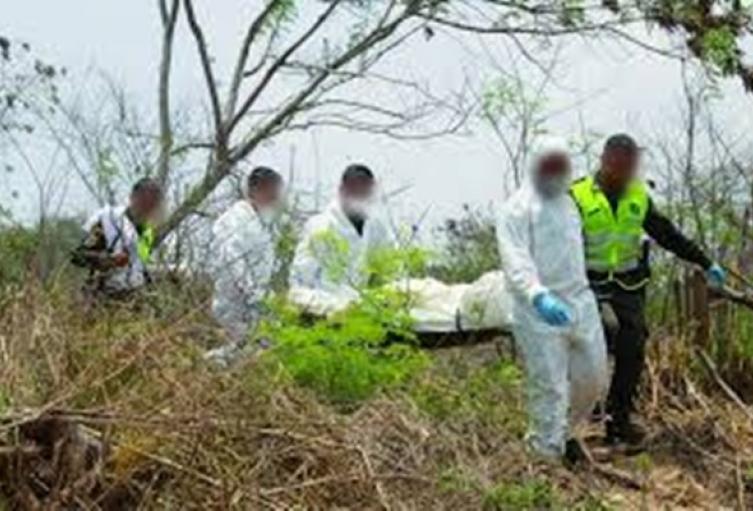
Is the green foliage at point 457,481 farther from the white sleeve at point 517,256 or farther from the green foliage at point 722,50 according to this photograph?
the green foliage at point 722,50

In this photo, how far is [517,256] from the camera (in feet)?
27.0

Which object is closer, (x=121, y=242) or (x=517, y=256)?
(x=517, y=256)

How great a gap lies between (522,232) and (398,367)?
33.0 inches

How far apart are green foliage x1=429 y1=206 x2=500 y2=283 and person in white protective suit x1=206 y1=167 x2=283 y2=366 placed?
3661 millimetres

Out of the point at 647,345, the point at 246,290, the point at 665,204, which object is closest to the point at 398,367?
the point at 246,290

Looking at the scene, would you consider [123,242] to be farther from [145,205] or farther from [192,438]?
[192,438]

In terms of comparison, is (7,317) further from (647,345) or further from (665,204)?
(665,204)

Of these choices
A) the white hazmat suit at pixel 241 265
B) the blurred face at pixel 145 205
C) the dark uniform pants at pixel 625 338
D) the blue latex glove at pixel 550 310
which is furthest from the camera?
the blurred face at pixel 145 205

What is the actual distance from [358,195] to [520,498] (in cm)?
212

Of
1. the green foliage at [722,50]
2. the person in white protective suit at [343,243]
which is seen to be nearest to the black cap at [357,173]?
the person in white protective suit at [343,243]

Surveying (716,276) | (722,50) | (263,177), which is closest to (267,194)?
(263,177)

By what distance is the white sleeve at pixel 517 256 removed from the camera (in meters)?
8.11

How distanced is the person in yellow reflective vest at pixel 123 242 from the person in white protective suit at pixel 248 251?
1.14ft

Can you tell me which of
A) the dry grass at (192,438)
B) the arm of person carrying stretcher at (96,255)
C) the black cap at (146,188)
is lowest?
the dry grass at (192,438)
